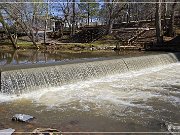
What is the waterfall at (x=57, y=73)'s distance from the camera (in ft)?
37.6

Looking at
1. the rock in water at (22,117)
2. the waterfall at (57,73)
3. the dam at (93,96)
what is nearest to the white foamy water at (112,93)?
the dam at (93,96)

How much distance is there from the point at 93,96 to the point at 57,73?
2.46 metres

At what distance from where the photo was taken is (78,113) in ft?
30.0

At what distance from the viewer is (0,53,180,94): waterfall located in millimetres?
11469

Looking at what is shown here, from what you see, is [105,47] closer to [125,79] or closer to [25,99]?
[125,79]

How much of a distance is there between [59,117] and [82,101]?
1.81 meters

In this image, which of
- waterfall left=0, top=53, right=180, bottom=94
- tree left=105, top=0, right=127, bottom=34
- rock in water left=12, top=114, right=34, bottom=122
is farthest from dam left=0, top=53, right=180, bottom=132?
tree left=105, top=0, right=127, bottom=34

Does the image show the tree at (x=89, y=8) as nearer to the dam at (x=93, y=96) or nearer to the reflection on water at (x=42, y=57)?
the reflection on water at (x=42, y=57)

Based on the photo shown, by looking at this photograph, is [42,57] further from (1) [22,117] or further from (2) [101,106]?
(1) [22,117]

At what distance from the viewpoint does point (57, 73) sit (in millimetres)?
13047

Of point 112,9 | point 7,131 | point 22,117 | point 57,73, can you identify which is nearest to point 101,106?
point 22,117

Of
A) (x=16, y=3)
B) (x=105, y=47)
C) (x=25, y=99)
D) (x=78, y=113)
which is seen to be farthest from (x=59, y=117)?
(x=16, y=3)

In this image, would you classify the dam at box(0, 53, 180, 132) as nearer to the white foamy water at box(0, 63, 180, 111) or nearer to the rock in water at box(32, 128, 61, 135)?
the white foamy water at box(0, 63, 180, 111)

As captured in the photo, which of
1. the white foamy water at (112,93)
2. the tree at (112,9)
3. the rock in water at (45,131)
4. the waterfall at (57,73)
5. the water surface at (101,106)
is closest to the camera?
the rock in water at (45,131)
